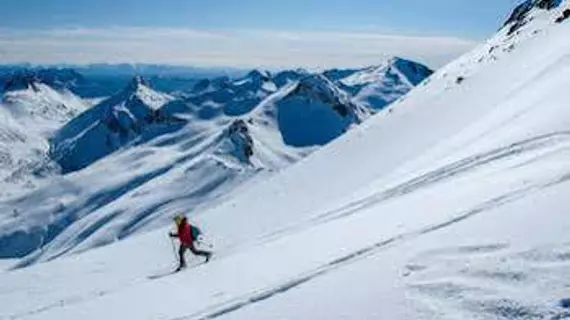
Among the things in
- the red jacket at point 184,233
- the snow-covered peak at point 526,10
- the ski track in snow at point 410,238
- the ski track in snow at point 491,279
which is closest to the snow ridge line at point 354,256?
the ski track in snow at point 410,238

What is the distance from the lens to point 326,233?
74.4 ft

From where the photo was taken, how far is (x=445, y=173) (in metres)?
29.1

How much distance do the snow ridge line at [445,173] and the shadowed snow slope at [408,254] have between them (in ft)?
0.37

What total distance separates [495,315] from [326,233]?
35.9 feet

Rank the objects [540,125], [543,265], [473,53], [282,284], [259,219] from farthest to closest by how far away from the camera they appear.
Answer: [473,53] → [259,219] → [540,125] → [282,284] → [543,265]

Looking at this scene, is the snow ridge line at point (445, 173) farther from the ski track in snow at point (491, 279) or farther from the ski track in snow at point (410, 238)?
the ski track in snow at point (491, 279)

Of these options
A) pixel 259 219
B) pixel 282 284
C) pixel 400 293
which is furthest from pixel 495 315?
pixel 259 219

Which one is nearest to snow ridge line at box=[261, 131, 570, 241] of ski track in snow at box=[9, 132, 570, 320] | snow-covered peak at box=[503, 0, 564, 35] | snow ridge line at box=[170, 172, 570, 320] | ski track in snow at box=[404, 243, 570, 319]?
ski track in snow at box=[9, 132, 570, 320]

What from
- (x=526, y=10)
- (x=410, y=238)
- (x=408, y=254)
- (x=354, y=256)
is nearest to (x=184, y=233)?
(x=354, y=256)

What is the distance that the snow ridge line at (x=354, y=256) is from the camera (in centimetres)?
1561

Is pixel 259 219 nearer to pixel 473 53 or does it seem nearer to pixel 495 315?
pixel 495 315

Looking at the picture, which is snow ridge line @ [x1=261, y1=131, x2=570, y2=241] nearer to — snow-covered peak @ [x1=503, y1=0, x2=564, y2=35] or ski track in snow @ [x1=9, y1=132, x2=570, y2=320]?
ski track in snow @ [x1=9, y1=132, x2=570, y2=320]

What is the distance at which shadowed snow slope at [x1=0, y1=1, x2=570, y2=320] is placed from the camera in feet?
43.0

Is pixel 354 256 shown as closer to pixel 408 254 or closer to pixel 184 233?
pixel 408 254
